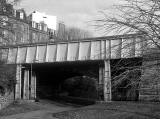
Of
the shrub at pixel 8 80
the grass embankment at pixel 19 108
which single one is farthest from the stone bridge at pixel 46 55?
the grass embankment at pixel 19 108

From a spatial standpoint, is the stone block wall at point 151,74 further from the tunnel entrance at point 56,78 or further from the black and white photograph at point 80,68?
the tunnel entrance at point 56,78

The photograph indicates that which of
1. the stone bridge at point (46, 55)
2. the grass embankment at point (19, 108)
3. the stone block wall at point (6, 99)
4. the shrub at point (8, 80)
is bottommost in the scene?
the grass embankment at point (19, 108)

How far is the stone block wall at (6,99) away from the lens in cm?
4447

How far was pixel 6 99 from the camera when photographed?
46688 mm

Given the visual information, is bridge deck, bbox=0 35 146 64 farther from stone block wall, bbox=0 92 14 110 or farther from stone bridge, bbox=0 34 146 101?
stone block wall, bbox=0 92 14 110

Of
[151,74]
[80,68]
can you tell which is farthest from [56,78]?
[151,74]

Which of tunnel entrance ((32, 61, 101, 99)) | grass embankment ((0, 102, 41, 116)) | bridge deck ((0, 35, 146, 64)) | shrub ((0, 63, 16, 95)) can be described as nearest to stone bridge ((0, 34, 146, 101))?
bridge deck ((0, 35, 146, 64))

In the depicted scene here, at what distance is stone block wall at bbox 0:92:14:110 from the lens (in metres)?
44.5

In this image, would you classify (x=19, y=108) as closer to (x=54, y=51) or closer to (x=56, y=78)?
(x=54, y=51)

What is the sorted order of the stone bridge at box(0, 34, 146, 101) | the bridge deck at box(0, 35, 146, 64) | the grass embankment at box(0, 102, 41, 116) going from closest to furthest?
1. the grass embankment at box(0, 102, 41, 116)
2. the stone bridge at box(0, 34, 146, 101)
3. the bridge deck at box(0, 35, 146, 64)

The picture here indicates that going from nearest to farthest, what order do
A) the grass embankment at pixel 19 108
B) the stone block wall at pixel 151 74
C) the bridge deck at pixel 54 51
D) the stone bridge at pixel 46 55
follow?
the stone block wall at pixel 151 74, the grass embankment at pixel 19 108, the stone bridge at pixel 46 55, the bridge deck at pixel 54 51

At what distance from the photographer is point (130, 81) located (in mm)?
8578

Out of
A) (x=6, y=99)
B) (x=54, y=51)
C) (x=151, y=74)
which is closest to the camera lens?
(x=151, y=74)

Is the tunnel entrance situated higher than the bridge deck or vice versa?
the bridge deck
